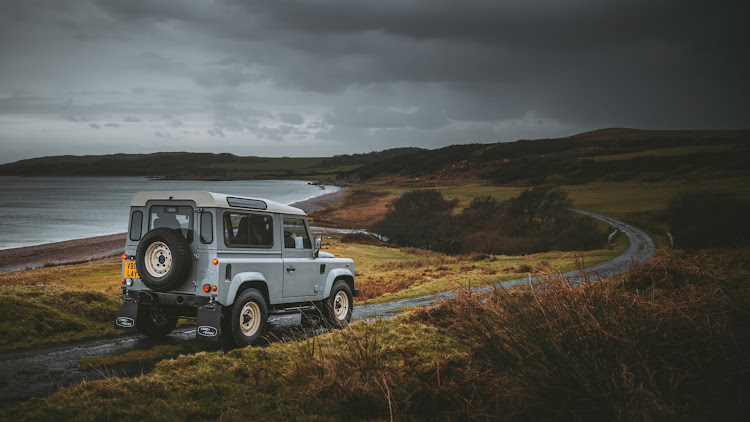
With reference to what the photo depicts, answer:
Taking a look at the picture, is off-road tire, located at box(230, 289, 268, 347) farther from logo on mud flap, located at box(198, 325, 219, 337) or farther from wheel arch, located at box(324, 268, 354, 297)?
wheel arch, located at box(324, 268, 354, 297)

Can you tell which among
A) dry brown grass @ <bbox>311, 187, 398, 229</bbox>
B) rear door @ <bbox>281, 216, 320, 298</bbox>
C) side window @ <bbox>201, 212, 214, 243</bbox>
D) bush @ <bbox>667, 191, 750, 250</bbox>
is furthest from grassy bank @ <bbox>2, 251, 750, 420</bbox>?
dry brown grass @ <bbox>311, 187, 398, 229</bbox>

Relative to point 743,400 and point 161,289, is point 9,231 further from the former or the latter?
point 743,400

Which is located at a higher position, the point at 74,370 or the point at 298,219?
the point at 298,219

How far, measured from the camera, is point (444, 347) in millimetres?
7031

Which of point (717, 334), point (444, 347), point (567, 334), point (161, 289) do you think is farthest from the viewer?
point (161, 289)

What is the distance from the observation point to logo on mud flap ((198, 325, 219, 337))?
8828mm

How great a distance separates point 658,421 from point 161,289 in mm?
7720

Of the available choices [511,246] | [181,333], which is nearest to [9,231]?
[511,246]

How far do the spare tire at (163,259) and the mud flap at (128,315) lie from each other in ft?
3.01

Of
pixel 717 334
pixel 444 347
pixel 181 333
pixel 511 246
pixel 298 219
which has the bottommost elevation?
pixel 511 246

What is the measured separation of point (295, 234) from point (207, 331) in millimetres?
3220

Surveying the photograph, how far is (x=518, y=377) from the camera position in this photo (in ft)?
15.3

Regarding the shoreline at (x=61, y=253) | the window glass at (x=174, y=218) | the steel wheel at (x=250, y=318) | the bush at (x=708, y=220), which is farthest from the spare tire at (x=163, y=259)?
the bush at (x=708, y=220)

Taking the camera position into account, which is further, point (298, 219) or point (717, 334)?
point (298, 219)
